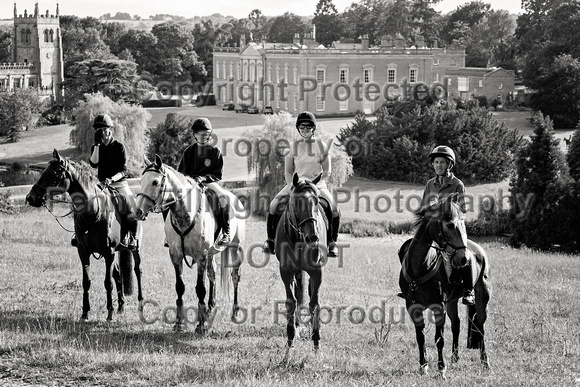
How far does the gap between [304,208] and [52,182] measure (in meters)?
3.93

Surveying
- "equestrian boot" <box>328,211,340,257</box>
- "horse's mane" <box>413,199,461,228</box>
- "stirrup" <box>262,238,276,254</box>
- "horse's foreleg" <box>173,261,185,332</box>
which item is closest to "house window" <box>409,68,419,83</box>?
"equestrian boot" <box>328,211,340,257</box>

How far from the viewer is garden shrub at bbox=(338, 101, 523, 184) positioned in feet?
166

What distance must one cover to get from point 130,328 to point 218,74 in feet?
271

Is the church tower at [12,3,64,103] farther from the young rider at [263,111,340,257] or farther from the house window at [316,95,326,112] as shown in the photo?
the young rider at [263,111,340,257]

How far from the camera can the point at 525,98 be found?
7800 cm

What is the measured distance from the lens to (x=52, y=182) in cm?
1101

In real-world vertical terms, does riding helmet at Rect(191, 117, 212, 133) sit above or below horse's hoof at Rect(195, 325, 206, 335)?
above

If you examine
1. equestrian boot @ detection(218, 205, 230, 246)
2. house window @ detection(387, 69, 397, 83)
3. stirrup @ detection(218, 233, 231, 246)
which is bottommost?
stirrup @ detection(218, 233, 231, 246)

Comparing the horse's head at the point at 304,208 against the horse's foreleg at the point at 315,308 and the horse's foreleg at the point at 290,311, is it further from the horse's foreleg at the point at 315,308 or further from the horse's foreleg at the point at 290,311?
the horse's foreleg at the point at 290,311

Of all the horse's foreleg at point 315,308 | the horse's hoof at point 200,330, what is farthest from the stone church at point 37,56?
the horse's foreleg at point 315,308

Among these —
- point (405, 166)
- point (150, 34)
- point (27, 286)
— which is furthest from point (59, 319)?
point (150, 34)

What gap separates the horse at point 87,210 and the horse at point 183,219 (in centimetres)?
101

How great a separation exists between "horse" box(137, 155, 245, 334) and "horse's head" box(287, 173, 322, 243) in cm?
178

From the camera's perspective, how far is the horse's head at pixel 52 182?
35.7 feet
